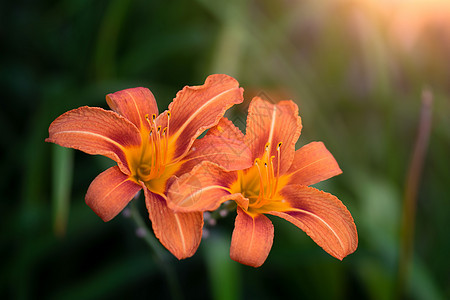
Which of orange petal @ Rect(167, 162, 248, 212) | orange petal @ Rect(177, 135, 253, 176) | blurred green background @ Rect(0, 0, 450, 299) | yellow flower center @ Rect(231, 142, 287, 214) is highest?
orange petal @ Rect(177, 135, 253, 176)

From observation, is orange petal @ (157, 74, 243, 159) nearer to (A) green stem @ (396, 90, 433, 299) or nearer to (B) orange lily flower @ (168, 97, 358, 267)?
(B) orange lily flower @ (168, 97, 358, 267)

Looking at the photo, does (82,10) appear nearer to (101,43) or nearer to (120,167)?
(101,43)

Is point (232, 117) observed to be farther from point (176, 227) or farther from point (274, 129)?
point (176, 227)

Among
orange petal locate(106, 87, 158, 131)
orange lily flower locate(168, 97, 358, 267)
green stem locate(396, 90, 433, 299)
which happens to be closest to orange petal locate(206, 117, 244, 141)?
orange lily flower locate(168, 97, 358, 267)

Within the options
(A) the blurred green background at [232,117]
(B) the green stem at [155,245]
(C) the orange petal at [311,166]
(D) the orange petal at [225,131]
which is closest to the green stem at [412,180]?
(A) the blurred green background at [232,117]

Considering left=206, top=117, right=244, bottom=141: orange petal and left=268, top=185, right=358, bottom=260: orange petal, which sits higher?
left=206, top=117, right=244, bottom=141: orange petal

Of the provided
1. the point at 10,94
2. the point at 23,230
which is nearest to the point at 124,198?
the point at 23,230
